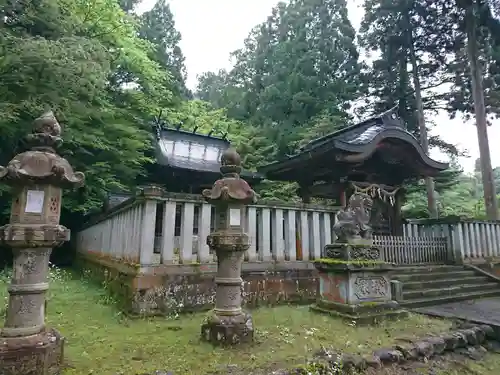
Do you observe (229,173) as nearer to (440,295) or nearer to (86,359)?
(86,359)

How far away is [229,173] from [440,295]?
18.7 ft

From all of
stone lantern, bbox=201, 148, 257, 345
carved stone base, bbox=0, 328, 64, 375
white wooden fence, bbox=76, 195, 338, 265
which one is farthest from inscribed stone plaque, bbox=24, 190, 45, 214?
white wooden fence, bbox=76, 195, 338, 265

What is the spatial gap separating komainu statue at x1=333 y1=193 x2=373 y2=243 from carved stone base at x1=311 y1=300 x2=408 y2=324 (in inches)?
38.6

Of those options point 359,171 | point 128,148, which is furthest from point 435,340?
point 128,148

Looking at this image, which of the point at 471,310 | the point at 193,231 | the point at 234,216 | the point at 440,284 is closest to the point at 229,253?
the point at 234,216

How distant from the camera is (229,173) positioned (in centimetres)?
405

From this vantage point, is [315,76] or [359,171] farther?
[315,76]

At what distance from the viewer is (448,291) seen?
23.4ft

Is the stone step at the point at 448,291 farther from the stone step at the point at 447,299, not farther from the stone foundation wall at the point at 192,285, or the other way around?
the stone foundation wall at the point at 192,285

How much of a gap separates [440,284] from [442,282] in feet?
0.32

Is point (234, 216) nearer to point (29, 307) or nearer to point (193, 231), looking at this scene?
point (193, 231)

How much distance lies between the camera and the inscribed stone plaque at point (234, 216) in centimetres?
391

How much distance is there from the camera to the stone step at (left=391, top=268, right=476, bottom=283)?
720 cm

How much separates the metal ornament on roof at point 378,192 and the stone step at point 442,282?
285cm
